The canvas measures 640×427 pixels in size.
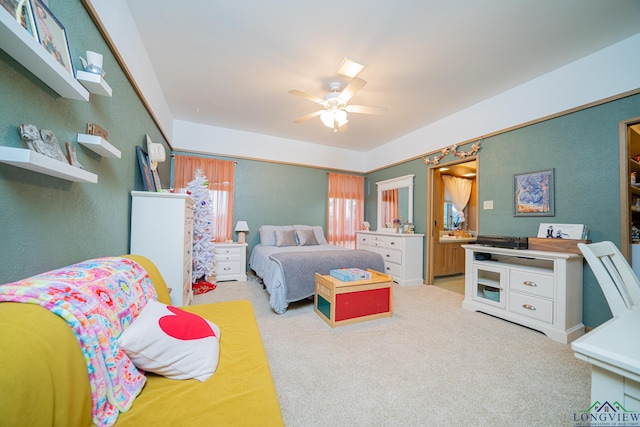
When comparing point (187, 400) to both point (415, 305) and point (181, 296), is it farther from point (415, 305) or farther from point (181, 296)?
point (415, 305)

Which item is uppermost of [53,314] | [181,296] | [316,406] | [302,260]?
[53,314]

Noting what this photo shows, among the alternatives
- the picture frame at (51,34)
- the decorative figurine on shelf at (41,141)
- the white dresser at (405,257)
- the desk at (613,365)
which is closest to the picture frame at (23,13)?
the picture frame at (51,34)

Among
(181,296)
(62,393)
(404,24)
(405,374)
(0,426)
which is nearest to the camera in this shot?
(0,426)

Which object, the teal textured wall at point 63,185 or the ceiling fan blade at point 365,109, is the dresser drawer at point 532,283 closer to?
the ceiling fan blade at point 365,109

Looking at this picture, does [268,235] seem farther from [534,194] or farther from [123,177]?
[534,194]

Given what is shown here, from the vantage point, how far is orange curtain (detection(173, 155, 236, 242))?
419cm

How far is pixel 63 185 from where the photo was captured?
119cm

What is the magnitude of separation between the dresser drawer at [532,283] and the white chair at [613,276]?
3.79 ft

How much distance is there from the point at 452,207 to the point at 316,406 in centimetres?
549

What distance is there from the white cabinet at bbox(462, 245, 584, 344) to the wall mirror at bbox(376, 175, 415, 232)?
1715 millimetres

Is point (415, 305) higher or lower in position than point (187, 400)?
lower

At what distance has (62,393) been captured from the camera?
0.61 meters

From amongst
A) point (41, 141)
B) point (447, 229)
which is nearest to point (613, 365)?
point (41, 141)

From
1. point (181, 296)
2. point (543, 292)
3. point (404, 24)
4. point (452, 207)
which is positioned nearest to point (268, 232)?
point (181, 296)
